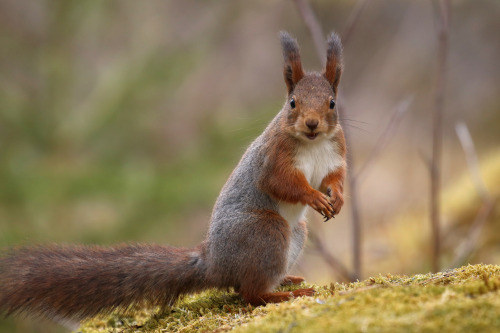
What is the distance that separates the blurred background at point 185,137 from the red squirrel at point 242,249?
0.86 metres

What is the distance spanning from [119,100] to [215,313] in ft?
13.4

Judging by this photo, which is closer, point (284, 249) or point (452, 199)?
point (284, 249)

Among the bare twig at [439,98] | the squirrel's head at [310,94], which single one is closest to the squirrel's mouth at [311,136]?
the squirrel's head at [310,94]

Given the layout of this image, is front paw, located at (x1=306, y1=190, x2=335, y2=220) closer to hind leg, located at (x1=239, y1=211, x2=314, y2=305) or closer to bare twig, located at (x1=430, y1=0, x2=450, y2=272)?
hind leg, located at (x1=239, y1=211, x2=314, y2=305)

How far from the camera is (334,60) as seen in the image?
3121 mm

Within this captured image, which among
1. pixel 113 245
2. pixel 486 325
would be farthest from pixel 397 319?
pixel 113 245

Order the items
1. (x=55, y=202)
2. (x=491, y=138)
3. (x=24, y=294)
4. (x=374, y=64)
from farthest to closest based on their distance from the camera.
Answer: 1. (x=374, y=64)
2. (x=491, y=138)
3. (x=55, y=202)
4. (x=24, y=294)

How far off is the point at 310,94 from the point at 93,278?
151 centimetres

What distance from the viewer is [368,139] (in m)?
9.91

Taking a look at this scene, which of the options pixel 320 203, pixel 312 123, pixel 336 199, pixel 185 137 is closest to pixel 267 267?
pixel 320 203

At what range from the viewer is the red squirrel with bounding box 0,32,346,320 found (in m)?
2.76

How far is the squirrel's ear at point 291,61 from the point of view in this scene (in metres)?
3.06

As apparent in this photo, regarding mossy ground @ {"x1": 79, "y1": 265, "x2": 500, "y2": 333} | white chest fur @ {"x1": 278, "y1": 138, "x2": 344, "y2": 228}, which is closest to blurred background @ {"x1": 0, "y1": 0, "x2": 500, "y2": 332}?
white chest fur @ {"x1": 278, "y1": 138, "x2": 344, "y2": 228}

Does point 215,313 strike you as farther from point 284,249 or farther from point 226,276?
point 284,249
